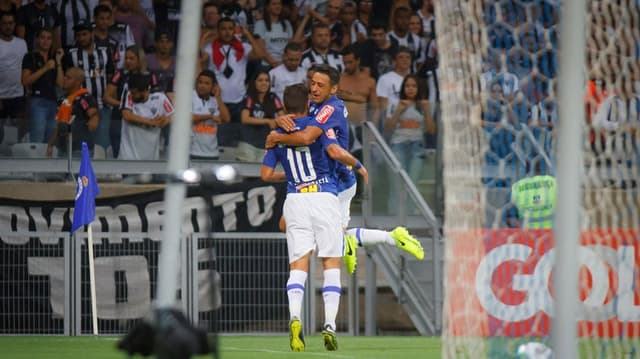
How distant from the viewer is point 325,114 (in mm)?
10797

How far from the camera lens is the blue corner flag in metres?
13.4

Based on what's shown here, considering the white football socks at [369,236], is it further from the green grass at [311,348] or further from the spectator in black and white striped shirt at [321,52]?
the spectator in black and white striped shirt at [321,52]

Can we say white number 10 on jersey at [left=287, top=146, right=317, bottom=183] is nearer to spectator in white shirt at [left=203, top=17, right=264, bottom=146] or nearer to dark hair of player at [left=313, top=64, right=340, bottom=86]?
dark hair of player at [left=313, top=64, right=340, bottom=86]

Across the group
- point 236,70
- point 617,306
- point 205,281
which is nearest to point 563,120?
point 617,306

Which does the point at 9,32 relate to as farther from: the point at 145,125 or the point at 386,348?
the point at 386,348

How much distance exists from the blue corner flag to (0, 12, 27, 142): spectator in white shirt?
237 centimetres

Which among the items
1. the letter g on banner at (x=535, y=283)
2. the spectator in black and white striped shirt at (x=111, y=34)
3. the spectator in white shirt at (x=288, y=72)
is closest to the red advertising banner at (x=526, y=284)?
the letter g on banner at (x=535, y=283)

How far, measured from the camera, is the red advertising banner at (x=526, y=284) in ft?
28.1

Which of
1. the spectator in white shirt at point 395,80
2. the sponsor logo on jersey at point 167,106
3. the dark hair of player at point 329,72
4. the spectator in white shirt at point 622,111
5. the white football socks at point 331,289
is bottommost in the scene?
the white football socks at point 331,289

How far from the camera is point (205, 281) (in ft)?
48.8

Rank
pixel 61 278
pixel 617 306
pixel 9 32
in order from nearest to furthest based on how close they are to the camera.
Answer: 1. pixel 617 306
2. pixel 61 278
3. pixel 9 32

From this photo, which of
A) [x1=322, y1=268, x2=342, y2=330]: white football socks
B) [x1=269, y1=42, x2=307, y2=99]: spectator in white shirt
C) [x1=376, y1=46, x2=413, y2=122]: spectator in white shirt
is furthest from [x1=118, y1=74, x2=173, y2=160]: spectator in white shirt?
[x1=322, y1=268, x2=342, y2=330]: white football socks

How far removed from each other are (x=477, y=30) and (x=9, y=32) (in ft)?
30.0

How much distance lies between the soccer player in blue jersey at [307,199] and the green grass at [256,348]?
15.4 inches
